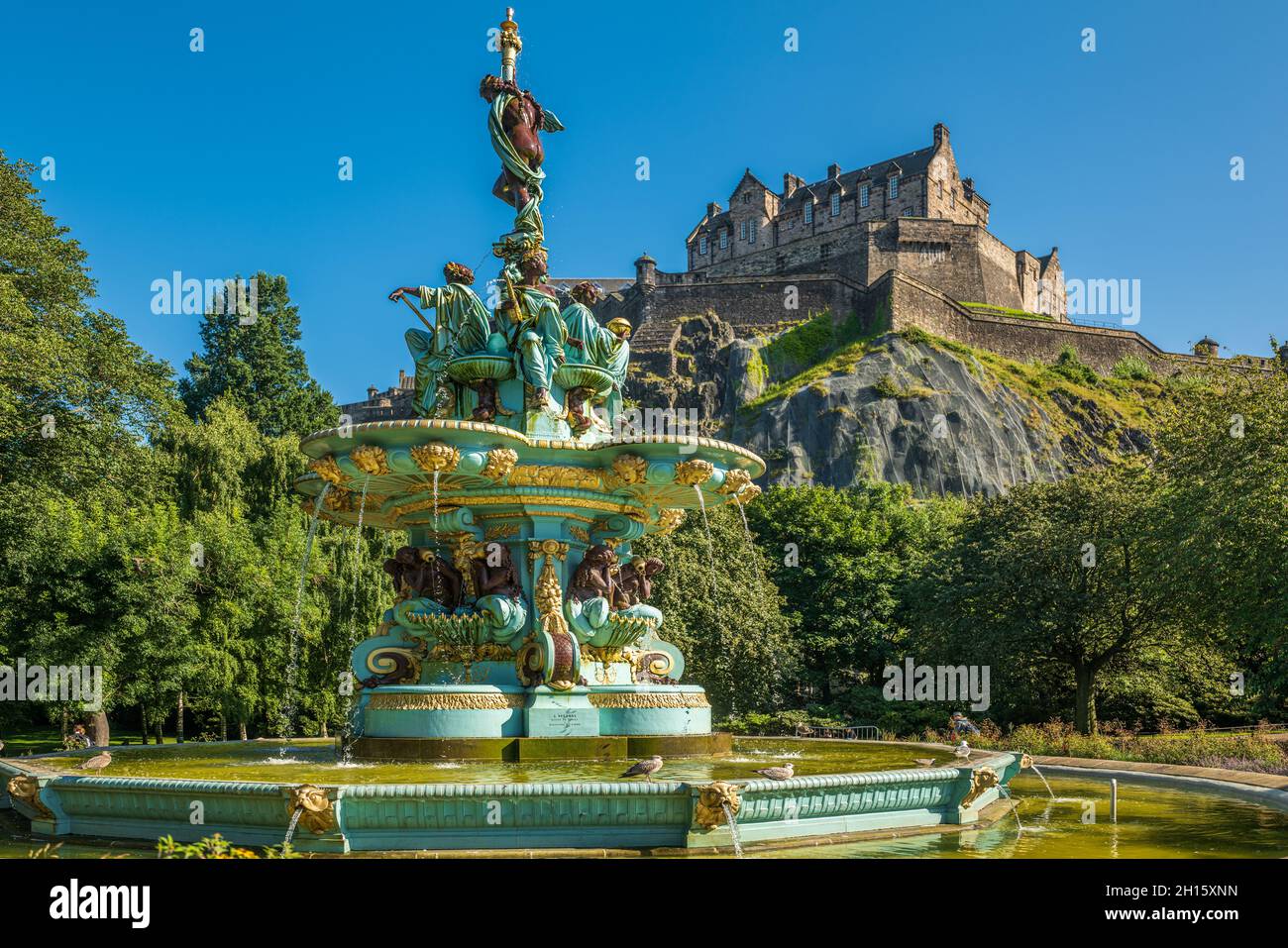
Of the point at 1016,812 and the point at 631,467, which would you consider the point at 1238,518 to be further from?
the point at 631,467

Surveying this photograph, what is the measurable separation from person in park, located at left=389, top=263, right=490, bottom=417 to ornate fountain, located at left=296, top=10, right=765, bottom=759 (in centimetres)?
3

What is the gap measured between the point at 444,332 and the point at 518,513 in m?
2.85

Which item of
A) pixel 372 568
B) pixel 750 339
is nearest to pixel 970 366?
pixel 750 339

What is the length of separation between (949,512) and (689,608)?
27.4 m

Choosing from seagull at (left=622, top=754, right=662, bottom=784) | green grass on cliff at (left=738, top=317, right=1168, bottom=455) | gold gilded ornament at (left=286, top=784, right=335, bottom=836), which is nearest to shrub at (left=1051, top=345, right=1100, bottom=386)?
green grass on cliff at (left=738, top=317, right=1168, bottom=455)

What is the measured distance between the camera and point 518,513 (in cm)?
1429

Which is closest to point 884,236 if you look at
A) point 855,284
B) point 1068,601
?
point 855,284

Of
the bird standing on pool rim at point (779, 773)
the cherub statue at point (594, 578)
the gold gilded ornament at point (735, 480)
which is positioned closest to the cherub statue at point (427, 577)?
the cherub statue at point (594, 578)

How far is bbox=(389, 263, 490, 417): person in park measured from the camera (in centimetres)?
1512

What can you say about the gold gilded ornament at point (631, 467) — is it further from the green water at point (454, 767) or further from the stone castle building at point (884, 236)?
the stone castle building at point (884, 236)

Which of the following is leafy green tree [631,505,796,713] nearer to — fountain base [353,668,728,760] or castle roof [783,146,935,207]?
fountain base [353,668,728,760]

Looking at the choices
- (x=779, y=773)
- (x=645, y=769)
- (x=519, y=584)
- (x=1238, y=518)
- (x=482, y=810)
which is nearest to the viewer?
(x=482, y=810)

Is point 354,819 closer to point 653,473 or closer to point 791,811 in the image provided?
point 791,811

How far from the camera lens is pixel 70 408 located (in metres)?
31.0
